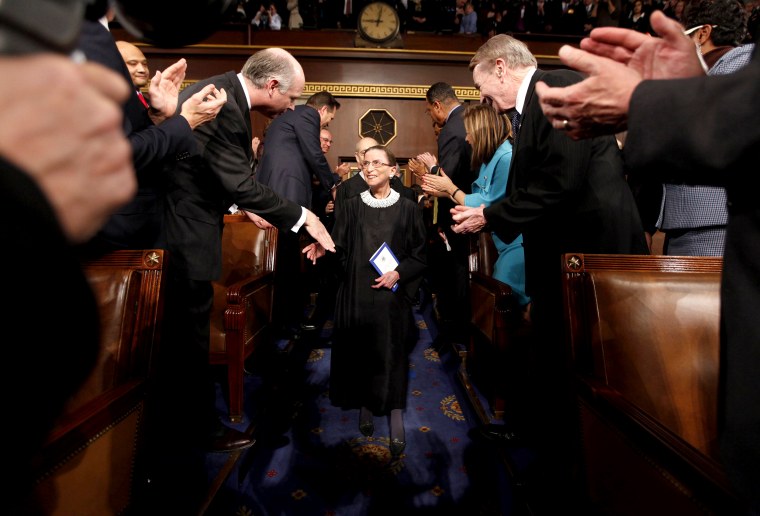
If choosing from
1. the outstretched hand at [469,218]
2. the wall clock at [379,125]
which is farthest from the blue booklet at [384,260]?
the wall clock at [379,125]

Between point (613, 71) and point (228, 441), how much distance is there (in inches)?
83.0

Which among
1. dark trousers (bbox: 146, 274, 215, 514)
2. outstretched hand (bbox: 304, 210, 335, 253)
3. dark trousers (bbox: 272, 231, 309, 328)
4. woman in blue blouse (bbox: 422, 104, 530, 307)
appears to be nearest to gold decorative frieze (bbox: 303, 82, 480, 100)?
dark trousers (bbox: 272, 231, 309, 328)

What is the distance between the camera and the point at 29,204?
0.32 metres

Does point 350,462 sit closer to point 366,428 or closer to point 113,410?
point 366,428

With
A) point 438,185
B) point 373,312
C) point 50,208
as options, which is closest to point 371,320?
point 373,312

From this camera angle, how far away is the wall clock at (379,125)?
Result: 7.54m

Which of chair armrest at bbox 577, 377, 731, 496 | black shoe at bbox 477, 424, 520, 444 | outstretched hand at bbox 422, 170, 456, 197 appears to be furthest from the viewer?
outstretched hand at bbox 422, 170, 456, 197

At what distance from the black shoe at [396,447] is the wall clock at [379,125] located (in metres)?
6.10

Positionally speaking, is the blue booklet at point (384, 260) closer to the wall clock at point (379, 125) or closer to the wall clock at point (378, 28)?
the wall clock at point (379, 125)

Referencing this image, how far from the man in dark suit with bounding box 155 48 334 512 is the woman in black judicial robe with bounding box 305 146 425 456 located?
0.34m

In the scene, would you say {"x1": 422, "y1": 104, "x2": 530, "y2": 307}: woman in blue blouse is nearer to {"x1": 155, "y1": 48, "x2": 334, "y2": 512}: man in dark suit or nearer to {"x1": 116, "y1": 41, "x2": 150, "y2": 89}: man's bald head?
{"x1": 155, "y1": 48, "x2": 334, "y2": 512}: man in dark suit

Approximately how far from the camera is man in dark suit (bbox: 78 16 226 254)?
1431 mm

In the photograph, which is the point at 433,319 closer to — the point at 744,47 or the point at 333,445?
the point at 333,445

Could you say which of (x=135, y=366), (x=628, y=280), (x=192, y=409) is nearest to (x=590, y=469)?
(x=628, y=280)
